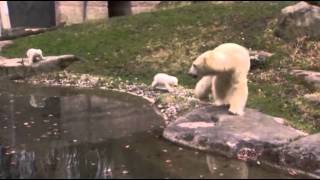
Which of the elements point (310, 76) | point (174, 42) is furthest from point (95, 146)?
point (174, 42)

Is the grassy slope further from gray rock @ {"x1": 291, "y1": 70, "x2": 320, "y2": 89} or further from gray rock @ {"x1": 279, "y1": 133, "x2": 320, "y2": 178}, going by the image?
gray rock @ {"x1": 279, "y1": 133, "x2": 320, "y2": 178}

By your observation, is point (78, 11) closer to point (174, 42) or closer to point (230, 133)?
point (174, 42)

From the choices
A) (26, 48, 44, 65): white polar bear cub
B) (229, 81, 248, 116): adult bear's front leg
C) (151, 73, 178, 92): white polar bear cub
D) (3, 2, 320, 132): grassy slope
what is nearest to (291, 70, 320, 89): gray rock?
(3, 2, 320, 132): grassy slope

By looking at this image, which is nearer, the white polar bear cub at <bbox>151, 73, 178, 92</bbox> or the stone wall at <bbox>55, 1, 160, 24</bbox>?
the white polar bear cub at <bbox>151, 73, 178, 92</bbox>

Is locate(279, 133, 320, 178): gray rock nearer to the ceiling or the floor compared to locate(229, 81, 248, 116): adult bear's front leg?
nearer to the floor

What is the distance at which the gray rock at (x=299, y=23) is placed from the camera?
13672 millimetres

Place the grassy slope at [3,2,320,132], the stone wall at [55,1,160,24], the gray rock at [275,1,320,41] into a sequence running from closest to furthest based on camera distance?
the grassy slope at [3,2,320,132]
the gray rock at [275,1,320,41]
the stone wall at [55,1,160,24]

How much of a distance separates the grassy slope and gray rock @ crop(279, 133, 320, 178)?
10.4 feet

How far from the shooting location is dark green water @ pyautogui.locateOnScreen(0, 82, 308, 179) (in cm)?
641

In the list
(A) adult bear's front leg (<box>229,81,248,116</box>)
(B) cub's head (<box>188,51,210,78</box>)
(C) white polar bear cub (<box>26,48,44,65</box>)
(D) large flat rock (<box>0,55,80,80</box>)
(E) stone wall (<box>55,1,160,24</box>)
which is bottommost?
(E) stone wall (<box>55,1,160,24</box>)

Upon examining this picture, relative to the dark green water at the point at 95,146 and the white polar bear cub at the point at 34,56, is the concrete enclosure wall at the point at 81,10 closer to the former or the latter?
the white polar bear cub at the point at 34,56

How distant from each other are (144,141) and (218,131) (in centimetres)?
91

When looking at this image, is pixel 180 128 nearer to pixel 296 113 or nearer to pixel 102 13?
pixel 296 113

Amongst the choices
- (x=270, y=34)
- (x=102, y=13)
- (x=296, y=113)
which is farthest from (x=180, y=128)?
(x=102, y=13)
